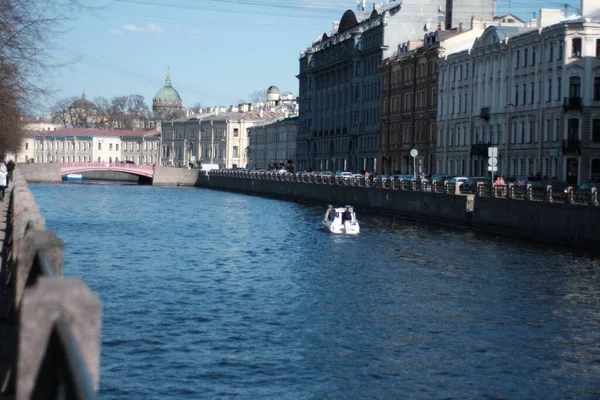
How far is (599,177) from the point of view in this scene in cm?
5578

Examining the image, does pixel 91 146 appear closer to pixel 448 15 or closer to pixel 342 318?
pixel 448 15

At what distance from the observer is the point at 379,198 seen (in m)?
62.2

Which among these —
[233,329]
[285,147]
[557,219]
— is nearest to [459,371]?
[233,329]

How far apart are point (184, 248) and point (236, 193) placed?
212 ft

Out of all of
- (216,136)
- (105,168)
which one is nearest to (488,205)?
(105,168)

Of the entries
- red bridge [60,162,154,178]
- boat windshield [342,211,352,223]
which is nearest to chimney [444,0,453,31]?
red bridge [60,162,154,178]

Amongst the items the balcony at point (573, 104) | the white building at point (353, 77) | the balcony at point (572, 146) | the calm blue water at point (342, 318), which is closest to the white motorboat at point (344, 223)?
the calm blue water at point (342, 318)

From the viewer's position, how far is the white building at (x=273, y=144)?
13025cm

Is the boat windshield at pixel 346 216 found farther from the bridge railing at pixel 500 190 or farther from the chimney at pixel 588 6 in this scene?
the chimney at pixel 588 6

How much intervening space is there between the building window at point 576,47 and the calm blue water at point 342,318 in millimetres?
22038

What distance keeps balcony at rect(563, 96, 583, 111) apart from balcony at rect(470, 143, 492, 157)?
35.9 feet

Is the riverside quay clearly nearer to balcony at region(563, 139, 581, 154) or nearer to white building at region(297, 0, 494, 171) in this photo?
balcony at region(563, 139, 581, 154)

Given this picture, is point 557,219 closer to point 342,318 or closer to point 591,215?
point 591,215

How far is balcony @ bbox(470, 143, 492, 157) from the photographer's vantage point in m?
69.4
